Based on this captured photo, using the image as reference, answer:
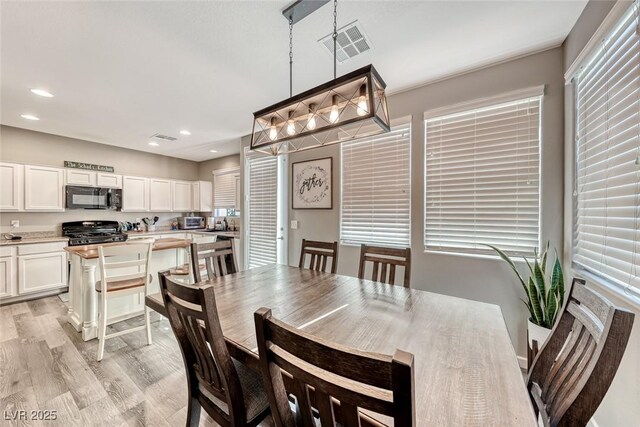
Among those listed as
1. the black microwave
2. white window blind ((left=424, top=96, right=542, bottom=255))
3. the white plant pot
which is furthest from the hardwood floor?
white window blind ((left=424, top=96, right=542, bottom=255))

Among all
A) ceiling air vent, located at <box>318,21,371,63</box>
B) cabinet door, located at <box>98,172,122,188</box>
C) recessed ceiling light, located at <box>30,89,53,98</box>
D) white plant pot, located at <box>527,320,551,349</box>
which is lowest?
white plant pot, located at <box>527,320,551,349</box>

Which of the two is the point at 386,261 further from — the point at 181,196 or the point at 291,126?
the point at 181,196

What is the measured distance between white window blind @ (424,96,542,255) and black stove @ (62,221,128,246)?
5.23 metres

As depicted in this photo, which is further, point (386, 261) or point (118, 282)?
point (118, 282)

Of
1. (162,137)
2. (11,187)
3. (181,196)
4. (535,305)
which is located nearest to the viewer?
(535,305)

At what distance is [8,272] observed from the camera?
350 centimetres

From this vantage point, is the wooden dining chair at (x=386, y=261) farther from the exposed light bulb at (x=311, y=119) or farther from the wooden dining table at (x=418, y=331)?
the exposed light bulb at (x=311, y=119)

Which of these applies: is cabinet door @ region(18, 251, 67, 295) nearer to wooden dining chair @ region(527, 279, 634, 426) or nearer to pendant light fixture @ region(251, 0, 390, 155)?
pendant light fixture @ region(251, 0, 390, 155)

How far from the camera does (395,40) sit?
1921 millimetres

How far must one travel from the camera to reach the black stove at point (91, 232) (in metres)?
4.25

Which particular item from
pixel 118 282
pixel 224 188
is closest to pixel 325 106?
pixel 118 282

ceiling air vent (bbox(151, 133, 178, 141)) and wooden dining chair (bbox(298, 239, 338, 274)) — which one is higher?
ceiling air vent (bbox(151, 133, 178, 141))

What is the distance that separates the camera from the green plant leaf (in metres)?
1.87

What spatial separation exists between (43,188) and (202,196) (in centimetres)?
260
